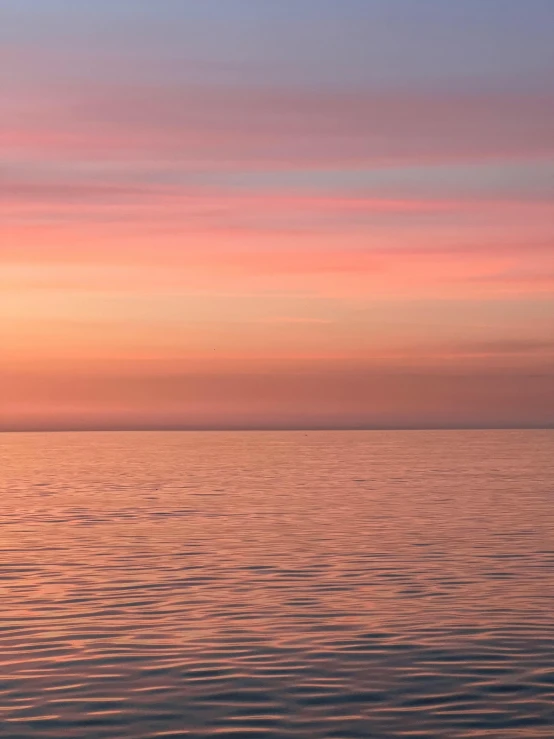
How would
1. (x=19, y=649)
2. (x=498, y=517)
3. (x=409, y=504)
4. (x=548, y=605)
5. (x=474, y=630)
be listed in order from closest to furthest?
(x=19, y=649), (x=474, y=630), (x=548, y=605), (x=498, y=517), (x=409, y=504)

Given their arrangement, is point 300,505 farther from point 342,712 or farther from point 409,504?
point 342,712

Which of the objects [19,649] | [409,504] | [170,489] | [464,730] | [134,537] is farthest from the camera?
[170,489]

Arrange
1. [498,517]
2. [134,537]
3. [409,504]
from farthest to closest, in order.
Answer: [409,504], [498,517], [134,537]

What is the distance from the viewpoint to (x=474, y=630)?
27.9 metres

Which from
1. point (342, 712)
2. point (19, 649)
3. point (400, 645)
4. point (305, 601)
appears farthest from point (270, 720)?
point (305, 601)

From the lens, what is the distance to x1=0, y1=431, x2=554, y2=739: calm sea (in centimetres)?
2038

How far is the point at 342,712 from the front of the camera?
67.3ft

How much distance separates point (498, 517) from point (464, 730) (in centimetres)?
4112

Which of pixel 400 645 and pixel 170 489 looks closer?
pixel 400 645

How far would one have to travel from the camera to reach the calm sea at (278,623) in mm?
20375

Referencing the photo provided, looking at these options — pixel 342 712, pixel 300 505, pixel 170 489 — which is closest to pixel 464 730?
pixel 342 712

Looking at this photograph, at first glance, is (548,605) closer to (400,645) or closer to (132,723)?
(400,645)

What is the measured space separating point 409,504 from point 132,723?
50.0 meters

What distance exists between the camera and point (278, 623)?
95.8 ft
